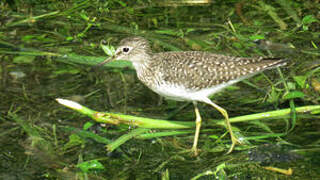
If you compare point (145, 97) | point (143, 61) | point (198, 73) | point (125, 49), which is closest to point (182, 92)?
point (198, 73)

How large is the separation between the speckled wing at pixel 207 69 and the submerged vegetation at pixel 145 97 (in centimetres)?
56

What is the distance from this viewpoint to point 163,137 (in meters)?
6.02

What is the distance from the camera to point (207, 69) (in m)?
5.88

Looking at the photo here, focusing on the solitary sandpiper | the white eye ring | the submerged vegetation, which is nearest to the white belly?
the solitary sandpiper

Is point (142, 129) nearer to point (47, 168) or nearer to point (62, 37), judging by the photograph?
point (47, 168)

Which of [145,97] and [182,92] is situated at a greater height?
[182,92]

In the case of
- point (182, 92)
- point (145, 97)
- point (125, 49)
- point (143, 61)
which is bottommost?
point (145, 97)

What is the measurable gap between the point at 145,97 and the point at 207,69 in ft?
4.30

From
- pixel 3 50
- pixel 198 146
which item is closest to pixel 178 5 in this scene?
pixel 3 50

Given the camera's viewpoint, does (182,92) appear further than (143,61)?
No

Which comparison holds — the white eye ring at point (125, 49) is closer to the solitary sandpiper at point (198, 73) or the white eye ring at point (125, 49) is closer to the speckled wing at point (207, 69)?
the solitary sandpiper at point (198, 73)

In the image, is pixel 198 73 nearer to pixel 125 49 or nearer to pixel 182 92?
pixel 182 92

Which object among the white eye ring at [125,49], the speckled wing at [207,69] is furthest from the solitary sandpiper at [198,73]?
the white eye ring at [125,49]

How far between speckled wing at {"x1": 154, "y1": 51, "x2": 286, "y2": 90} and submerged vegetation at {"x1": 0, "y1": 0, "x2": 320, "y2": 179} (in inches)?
22.0
